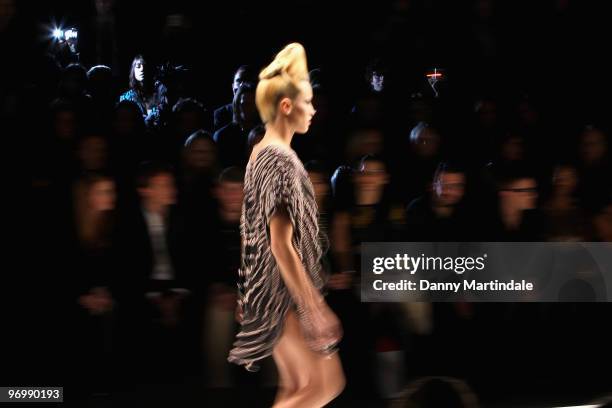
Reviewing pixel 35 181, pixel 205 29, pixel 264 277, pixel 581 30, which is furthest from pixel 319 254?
pixel 581 30

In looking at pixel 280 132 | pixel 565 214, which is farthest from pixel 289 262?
pixel 565 214

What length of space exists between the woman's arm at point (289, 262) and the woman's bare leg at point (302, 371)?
6.3 inches

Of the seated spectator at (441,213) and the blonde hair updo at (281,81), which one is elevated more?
the blonde hair updo at (281,81)

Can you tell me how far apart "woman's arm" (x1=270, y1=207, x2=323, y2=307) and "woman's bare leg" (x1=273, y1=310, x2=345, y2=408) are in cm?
16

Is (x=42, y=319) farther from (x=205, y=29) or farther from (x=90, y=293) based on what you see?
(x=205, y=29)

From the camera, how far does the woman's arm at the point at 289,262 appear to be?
144 inches

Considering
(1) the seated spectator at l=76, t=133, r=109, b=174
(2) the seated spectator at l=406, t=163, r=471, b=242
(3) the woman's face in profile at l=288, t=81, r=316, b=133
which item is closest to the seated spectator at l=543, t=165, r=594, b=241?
(2) the seated spectator at l=406, t=163, r=471, b=242

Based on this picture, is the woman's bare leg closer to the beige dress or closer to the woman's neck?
the beige dress

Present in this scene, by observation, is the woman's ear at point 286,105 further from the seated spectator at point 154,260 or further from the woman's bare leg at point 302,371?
the seated spectator at point 154,260

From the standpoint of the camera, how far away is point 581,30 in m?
5.95

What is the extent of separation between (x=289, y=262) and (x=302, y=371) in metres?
0.41

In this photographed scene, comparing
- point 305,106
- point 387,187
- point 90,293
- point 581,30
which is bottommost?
point 90,293

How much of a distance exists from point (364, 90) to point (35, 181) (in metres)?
1.80

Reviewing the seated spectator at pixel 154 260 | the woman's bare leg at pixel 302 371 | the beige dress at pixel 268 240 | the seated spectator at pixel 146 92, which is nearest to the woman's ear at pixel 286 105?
the beige dress at pixel 268 240
